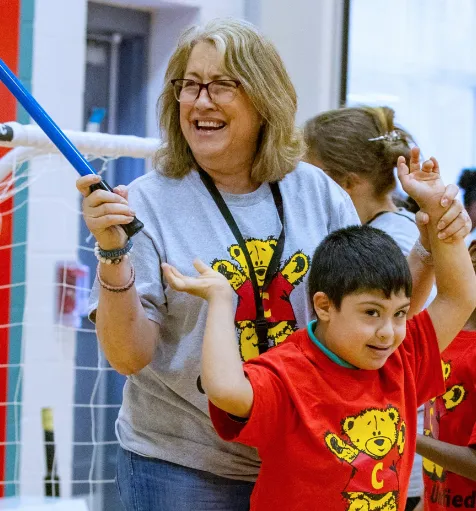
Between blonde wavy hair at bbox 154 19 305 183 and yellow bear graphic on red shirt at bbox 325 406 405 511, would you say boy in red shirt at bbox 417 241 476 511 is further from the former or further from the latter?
blonde wavy hair at bbox 154 19 305 183

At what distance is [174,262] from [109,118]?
2.24 metres

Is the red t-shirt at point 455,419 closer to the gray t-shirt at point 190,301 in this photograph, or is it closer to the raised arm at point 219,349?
the gray t-shirt at point 190,301

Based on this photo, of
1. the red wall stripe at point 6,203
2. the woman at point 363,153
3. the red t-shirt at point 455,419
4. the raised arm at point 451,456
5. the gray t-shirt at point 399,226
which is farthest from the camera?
the red wall stripe at point 6,203

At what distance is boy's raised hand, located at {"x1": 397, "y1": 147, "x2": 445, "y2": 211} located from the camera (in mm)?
1668

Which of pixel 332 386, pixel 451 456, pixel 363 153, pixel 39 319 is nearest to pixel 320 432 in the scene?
pixel 332 386

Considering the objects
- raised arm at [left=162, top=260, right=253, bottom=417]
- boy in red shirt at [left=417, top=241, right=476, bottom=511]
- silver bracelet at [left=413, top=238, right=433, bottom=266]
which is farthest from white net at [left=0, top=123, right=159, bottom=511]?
raised arm at [left=162, top=260, right=253, bottom=417]

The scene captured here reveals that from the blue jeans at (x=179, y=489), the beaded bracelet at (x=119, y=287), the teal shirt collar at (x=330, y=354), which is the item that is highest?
the beaded bracelet at (x=119, y=287)

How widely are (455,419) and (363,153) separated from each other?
709 millimetres

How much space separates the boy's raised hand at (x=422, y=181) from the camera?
167 centimetres

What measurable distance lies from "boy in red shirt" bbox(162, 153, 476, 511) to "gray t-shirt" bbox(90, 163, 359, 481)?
0.07m

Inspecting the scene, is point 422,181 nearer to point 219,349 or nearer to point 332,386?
point 332,386

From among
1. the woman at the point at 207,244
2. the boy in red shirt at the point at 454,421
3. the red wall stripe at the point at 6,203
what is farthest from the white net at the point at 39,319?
the woman at the point at 207,244

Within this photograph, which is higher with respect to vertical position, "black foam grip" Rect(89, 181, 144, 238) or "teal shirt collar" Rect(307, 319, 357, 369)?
"black foam grip" Rect(89, 181, 144, 238)

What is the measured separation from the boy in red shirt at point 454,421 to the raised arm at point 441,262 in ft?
1.12
